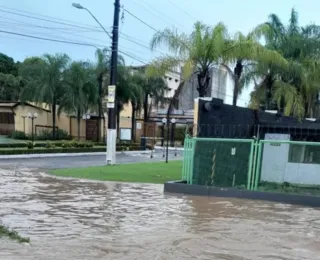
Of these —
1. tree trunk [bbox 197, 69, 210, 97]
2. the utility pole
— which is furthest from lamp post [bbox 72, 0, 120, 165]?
tree trunk [bbox 197, 69, 210, 97]

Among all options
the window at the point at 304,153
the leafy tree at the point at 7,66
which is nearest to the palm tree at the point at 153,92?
the leafy tree at the point at 7,66

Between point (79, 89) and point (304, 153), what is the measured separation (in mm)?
31288

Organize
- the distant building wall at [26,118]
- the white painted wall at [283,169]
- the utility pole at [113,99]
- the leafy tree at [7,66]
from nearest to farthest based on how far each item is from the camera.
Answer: the white painted wall at [283,169] < the utility pole at [113,99] < the distant building wall at [26,118] < the leafy tree at [7,66]

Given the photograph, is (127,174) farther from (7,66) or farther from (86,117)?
(7,66)

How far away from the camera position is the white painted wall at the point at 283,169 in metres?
14.7

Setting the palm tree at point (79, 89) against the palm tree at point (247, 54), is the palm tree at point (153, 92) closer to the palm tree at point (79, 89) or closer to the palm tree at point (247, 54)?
the palm tree at point (79, 89)

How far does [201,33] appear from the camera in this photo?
21.8m

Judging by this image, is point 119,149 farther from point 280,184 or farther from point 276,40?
point 280,184

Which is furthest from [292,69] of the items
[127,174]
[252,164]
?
[252,164]

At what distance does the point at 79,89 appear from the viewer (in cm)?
4347

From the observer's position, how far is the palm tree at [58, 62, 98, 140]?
143ft

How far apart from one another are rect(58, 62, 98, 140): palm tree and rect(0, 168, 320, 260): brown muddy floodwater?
28.6 meters

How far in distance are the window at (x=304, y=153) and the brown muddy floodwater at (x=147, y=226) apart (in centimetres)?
209

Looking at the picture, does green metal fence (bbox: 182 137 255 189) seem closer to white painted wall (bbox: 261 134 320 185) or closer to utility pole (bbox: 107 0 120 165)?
white painted wall (bbox: 261 134 320 185)
